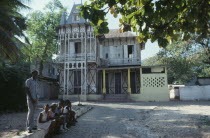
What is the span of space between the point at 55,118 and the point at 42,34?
1793cm

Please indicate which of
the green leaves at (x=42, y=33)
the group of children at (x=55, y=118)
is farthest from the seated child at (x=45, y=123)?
the green leaves at (x=42, y=33)

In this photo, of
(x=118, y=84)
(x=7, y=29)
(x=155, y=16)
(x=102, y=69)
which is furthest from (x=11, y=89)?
(x=118, y=84)

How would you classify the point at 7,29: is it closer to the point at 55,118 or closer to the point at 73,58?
the point at 55,118

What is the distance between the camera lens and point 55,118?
5516mm

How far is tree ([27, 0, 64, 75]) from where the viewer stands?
21.6 metres

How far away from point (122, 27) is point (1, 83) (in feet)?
24.1

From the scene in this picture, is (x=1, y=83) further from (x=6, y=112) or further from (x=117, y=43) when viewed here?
(x=117, y=43)

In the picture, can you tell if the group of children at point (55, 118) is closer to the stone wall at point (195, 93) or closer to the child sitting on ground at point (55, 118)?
the child sitting on ground at point (55, 118)

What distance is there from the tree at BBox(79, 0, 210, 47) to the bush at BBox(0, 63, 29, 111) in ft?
22.6

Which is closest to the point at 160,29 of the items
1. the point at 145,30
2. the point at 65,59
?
the point at 145,30

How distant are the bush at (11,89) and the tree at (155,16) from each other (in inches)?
271

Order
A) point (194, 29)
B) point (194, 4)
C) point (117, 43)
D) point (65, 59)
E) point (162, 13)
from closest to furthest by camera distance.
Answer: point (162, 13) → point (194, 4) → point (194, 29) → point (65, 59) → point (117, 43)

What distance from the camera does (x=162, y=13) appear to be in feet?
12.3

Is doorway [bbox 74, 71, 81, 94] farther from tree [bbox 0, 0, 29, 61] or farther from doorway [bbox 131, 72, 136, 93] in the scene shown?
tree [bbox 0, 0, 29, 61]
